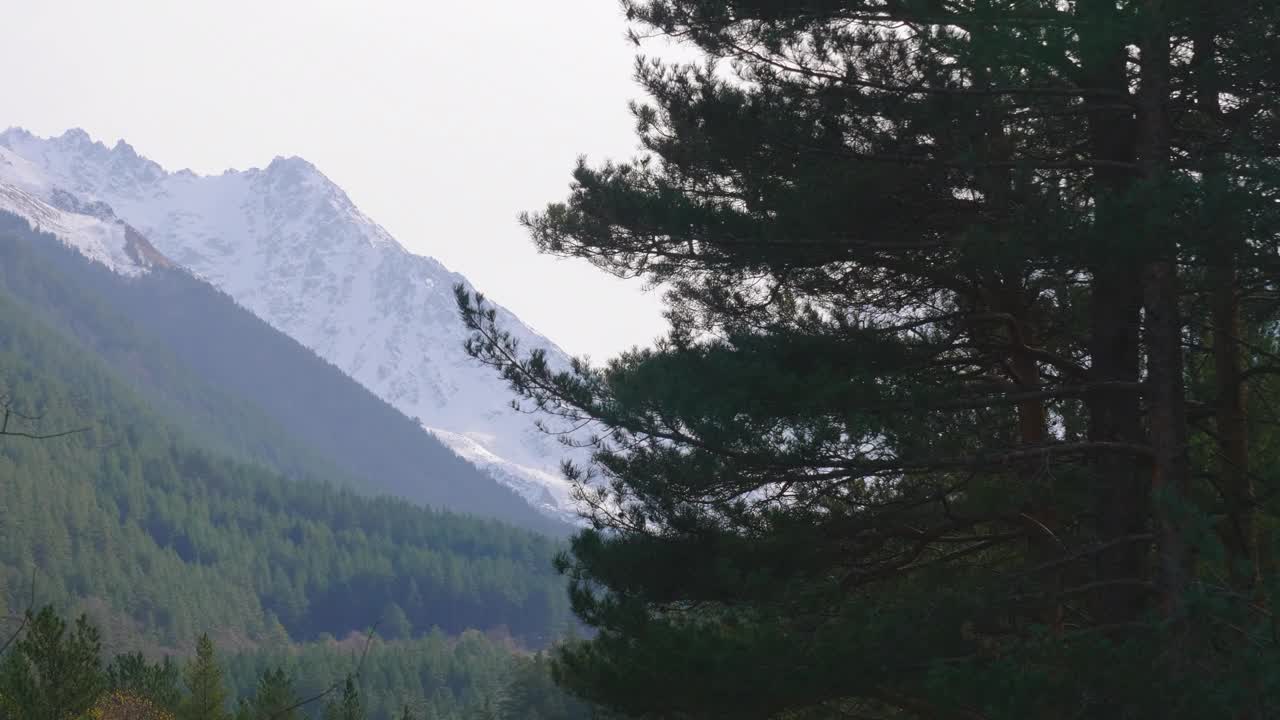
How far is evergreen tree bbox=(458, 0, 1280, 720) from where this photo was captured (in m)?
6.61

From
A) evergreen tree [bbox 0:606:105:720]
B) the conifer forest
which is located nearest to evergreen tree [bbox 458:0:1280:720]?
the conifer forest

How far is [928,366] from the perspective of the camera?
8.76m

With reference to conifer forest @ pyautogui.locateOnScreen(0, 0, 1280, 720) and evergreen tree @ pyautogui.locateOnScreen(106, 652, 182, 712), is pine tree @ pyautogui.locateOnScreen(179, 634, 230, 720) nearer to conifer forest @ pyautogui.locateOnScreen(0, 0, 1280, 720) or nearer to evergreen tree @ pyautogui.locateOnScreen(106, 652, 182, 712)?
evergreen tree @ pyautogui.locateOnScreen(106, 652, 182, 712)

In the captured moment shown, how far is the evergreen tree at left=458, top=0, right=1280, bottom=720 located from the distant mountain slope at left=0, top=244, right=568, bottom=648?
100m

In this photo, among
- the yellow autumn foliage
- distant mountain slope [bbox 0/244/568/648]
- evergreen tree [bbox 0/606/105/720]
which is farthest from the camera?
distant mountain slope [bbox 0/244/568/648]

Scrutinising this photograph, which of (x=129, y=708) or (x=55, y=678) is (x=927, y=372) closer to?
(x=55, y=678)

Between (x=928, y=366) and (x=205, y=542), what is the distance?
145 m

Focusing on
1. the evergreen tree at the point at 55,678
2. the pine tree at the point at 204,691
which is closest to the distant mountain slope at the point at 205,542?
the pine tree at the point at 204,691

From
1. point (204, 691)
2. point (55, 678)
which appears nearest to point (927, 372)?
point (55, 678)

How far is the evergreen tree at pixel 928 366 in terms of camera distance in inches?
260

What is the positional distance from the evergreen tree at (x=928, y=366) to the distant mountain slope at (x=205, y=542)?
100042 mm

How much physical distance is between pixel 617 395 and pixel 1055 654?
9.71ft

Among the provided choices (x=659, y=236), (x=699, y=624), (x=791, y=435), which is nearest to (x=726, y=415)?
(x=791, y=435)

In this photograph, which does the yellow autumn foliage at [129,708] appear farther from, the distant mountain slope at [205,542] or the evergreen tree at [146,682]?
the distant mountain slope at [205,542]
